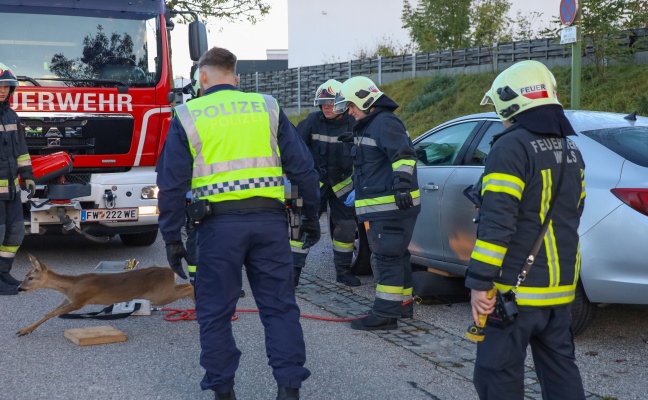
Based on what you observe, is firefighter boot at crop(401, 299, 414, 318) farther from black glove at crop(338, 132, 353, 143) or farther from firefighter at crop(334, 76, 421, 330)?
black glove at crop(338, 132, 353, 143)

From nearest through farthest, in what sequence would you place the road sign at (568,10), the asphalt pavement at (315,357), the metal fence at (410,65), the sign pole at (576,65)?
the asphalt pavement at (315,357) < the road sign at (568,10) < the sign pole at (576,65) < the metal fence at (410,65)

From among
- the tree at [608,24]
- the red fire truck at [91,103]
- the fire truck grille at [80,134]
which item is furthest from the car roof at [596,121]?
the tree at [608,24]

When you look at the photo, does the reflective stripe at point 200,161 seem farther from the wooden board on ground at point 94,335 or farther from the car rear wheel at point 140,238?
the car rear wheel at point 140,238

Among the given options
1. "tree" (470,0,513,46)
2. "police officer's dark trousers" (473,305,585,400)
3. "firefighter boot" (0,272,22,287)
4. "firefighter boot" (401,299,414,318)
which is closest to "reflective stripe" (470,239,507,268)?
"police officer's dark trousers" (473,305,585,400)

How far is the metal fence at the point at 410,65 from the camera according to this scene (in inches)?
822

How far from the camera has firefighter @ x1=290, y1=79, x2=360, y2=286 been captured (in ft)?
25.6

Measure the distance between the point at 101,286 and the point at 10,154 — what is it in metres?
2.01

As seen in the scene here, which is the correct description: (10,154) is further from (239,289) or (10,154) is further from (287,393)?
(287,393)

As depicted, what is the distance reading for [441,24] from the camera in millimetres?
27266

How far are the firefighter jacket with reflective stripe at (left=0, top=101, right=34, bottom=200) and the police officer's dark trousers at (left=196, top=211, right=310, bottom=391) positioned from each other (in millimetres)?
3752

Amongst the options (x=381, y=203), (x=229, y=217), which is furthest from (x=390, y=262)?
(x=229, y=217)

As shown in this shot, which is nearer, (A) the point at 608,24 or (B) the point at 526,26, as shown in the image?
(A) the point at 608,24

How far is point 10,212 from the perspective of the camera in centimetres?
743

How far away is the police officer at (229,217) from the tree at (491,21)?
76.1ft
